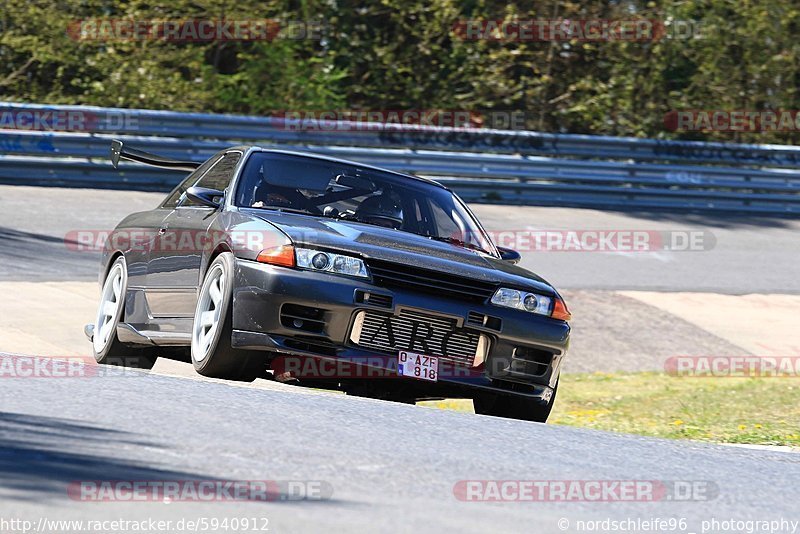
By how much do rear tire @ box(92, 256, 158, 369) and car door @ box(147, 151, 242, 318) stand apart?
0.49m

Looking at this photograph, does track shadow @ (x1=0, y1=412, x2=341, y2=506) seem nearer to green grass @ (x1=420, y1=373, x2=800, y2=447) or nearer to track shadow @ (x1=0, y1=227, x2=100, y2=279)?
green grass @ (x1=420, y1=373, x2=800, y2=447)

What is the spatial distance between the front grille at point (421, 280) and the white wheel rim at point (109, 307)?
241 centimetres

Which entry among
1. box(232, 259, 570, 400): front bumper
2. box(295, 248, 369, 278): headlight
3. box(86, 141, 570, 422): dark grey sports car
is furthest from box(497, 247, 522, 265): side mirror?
box(295, 248, 369, 278): headlight

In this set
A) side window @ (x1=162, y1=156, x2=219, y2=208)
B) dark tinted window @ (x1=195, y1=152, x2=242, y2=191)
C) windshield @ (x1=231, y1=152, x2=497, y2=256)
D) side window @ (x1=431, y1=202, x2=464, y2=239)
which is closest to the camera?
windshield @ (x1=231, y1=152, x2=497, y2=256)

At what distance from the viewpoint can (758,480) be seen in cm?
593

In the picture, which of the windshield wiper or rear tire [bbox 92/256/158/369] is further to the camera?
rear tire [bbox 92/256/158/369]

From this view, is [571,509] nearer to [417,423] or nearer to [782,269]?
[417,423]

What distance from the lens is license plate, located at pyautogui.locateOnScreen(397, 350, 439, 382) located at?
7.27 metres

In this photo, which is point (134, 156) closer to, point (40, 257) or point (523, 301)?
point (523, 301)

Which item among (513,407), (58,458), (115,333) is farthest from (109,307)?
(58,458)

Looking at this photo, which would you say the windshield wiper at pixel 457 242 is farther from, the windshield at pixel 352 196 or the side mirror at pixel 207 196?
the side mirror at pixel 207 196

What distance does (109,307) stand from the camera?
→ 9305 millimetres

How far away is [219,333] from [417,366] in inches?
41.5

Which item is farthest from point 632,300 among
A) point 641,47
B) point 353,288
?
point 641,47
